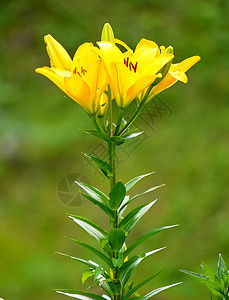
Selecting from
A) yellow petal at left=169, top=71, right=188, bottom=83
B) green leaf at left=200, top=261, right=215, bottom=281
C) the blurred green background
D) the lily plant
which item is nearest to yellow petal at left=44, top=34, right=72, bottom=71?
the lily plant

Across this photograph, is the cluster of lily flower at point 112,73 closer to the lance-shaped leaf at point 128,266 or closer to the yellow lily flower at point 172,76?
the yellow lily flower at point 172,76

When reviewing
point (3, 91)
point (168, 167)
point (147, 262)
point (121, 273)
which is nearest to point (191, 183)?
point (168, 167)

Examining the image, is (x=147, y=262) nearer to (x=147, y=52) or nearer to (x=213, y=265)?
(x=213, y=265)

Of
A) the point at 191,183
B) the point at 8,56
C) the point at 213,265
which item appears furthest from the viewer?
the point at 8,56

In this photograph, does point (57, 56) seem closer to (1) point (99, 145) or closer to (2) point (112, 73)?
(2) point (112, 73)

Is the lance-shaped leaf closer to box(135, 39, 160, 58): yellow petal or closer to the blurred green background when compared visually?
box(135, 39, 160, 58): yellow petal

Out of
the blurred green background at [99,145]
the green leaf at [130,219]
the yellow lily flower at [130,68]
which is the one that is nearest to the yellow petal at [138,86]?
the yellow lily flower at [130,68]

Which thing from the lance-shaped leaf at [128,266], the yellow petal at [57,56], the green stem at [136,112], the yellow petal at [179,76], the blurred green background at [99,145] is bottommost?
the lance-shaped leaf at [128,266]

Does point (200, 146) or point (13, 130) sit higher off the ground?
point (13, 130)
